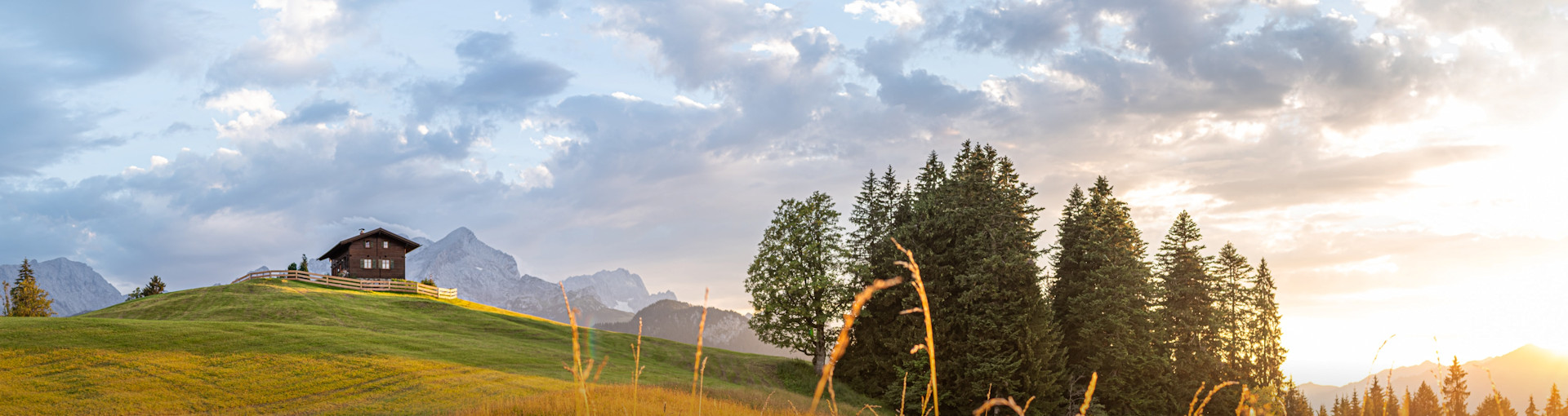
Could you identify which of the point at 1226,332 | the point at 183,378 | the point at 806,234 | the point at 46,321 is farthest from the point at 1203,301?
the point at 46,321

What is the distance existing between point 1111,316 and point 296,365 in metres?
36.0

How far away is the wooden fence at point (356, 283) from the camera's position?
66.9 meters

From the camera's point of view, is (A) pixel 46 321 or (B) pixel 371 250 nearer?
(A) pixel 46 321

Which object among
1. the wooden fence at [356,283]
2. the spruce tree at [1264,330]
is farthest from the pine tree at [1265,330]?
the wooden fence at [356,283]

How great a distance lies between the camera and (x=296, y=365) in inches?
1134

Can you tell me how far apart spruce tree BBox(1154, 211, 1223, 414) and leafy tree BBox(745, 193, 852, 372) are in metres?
17.8

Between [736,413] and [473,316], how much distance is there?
49807 millimetres

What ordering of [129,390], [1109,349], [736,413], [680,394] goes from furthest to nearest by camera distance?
[1109,349]
[129,390]
[680,394]
[736,413]

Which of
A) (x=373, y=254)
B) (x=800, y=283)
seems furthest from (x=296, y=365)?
(x=373, y=254)

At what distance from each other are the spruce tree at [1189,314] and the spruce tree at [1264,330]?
4966 mm

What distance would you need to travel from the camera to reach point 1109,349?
3656 centimetres

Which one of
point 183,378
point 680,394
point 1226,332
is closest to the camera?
point 680,394

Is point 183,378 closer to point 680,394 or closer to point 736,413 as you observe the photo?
point 680,394

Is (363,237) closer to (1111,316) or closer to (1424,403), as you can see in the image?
(1111,316)
